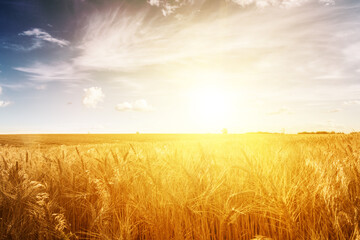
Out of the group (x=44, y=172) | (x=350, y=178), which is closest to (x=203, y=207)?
(x=350, y=178)

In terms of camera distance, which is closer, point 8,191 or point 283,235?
point 283,235

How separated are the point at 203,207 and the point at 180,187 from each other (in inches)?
14.7

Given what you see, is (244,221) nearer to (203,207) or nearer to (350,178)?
(203,207)

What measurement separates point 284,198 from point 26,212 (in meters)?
2.54

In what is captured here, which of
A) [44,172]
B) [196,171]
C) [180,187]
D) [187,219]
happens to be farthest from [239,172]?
[44,172]

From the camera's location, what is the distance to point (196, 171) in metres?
2.27

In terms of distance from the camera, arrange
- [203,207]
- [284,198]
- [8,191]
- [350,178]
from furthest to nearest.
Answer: [8,191], [350,178], [203,207], [284,198]

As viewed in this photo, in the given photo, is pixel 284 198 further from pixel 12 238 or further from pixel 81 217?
pixel 12 238

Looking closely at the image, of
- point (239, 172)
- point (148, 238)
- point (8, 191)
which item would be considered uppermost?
→ point (239, 172)

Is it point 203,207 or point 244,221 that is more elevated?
point 203,207

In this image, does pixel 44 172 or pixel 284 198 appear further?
pixel 44 172

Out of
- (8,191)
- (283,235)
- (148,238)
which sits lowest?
(148,238)

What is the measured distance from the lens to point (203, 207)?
1.89m

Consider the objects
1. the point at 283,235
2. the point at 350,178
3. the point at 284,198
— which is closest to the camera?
the point at 284,198
